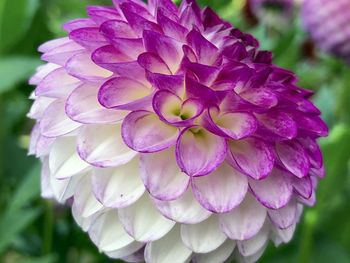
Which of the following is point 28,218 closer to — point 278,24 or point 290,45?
point 290,45

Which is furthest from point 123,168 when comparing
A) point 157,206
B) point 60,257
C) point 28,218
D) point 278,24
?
point 278,24

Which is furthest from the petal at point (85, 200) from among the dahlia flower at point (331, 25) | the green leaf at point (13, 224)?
the dahlia flower at point (331, 25)

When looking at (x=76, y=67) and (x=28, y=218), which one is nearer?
(x=76, y=67)

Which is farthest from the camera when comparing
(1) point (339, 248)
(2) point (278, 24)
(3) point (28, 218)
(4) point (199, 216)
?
(2) point (278, 24)

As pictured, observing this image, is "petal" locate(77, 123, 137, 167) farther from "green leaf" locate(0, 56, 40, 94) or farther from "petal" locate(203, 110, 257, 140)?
"green leaf" locate(0, 56, 40, 94)

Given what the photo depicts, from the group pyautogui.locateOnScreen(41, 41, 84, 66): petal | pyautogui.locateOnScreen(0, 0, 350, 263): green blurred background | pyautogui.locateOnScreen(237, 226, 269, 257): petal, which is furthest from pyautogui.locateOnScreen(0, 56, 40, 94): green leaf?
pyautogui.locateOnScreen(237, 226, 269, 257): petal

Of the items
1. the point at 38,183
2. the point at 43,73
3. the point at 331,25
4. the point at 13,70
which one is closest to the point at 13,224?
the point at 38,183

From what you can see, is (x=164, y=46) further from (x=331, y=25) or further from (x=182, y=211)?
(x=331, y=25)
